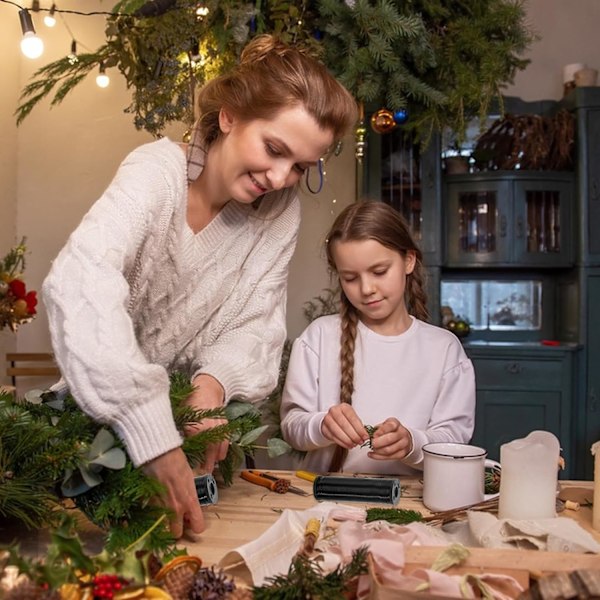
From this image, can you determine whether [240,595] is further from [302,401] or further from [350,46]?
[350,46]

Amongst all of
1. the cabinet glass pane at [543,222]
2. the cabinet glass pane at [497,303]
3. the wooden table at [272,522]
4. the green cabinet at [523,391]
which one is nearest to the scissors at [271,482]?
the wooden table at [272,522]

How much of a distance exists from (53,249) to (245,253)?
9.38ft

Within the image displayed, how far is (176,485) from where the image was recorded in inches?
36.2

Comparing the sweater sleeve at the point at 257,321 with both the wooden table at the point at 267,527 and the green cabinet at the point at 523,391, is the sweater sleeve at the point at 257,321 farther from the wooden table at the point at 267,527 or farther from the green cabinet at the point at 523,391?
the green cabinet at the point at 523,391

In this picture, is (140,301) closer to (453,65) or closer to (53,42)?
(453,65)

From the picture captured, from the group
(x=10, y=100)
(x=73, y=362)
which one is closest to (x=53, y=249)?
(x=10, y=100)

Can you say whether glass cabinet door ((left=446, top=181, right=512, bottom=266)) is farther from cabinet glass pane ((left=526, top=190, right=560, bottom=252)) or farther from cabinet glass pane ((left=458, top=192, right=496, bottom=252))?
cabinet glass pane ((left=526, top=190, right=560, bottom=252))

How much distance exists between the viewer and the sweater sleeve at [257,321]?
1.25m

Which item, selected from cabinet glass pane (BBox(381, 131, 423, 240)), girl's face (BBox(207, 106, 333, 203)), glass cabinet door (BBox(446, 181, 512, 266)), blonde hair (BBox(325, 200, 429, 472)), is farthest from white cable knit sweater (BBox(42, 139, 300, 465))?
glass cabinet door (BBox(446, 181, 512, 266))

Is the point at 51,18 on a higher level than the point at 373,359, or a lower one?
higher

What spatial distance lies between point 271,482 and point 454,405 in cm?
69

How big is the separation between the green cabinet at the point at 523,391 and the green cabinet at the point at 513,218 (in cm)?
46

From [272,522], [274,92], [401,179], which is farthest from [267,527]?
[401,179]

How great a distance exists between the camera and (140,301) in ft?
4.42
